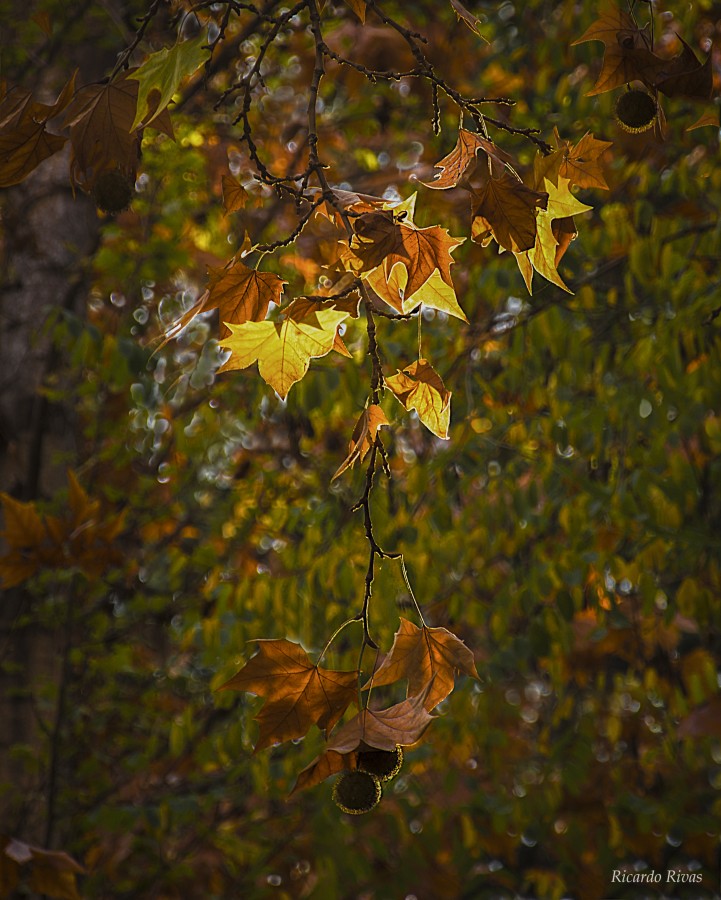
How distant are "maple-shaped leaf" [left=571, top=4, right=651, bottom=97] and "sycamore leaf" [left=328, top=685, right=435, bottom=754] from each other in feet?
2.43

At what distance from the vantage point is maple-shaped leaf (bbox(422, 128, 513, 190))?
1.02m

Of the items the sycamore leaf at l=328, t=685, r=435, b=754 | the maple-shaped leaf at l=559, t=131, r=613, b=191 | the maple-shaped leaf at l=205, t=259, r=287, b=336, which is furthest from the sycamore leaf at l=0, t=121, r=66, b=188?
the sycamore leaf at l=328, t=685, r=435, b=754

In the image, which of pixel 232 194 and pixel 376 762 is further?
pixel 232 194

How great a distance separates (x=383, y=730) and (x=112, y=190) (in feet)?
2.62

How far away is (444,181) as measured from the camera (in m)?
1.03

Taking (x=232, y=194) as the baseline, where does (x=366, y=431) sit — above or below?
below

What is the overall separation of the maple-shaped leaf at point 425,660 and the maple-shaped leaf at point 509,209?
1.48 feet

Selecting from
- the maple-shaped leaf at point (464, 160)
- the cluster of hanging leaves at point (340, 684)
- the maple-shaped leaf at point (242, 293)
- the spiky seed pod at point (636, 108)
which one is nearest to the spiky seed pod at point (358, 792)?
the cluster of hanging leaves at point (340, 684)

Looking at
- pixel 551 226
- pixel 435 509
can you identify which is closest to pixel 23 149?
pixel 551 226

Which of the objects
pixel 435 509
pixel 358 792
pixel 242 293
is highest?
pixel 242 293

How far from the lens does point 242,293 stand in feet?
3.71

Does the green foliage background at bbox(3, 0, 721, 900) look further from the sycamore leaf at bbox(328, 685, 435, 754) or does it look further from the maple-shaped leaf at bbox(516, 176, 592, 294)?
the maple-shaped leaf at bbox(516, 176, 592, 294)

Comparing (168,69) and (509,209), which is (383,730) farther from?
(168,69)

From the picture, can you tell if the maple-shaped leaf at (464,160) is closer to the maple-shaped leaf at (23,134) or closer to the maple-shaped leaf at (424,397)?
the maple-shaped leaf at (424,397)
